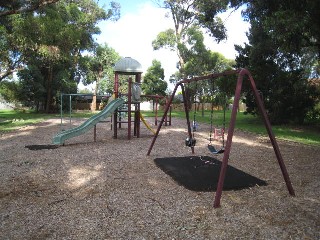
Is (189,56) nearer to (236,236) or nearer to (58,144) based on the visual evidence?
(58,144)

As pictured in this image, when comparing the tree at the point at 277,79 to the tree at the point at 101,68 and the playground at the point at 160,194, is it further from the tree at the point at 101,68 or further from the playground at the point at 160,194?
the tree at the point at 101,68

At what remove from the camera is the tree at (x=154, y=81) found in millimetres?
42750

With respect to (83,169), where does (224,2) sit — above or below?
above

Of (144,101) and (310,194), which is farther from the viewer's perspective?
(144,101)

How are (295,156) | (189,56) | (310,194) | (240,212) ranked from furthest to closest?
(189,56) < (295,156) < (310,194) < (240,212)

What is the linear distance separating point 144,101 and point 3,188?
43.5 meters

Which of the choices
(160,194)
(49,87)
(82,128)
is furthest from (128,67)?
(49,87)

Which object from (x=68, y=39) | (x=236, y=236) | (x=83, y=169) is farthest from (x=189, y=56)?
(x=236, y=236)

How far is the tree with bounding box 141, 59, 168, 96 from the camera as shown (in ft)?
140

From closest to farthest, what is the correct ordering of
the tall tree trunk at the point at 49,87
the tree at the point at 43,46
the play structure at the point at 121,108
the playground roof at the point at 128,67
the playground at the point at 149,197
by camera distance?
the playground at the point at 149,197
the play structure at the point at 121,108
the playground roof at the point at 128,67
the tree at the point at 43,46
the tall tree trunk at the point at 49,87

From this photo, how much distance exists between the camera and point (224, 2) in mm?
14000

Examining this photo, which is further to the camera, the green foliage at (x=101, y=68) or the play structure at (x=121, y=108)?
the green foliage at (x=101, y=68)

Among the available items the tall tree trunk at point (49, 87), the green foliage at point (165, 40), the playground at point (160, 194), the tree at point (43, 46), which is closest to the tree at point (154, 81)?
the green foliage at point (165, 40)

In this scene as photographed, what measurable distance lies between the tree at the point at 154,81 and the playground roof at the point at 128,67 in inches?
1113
